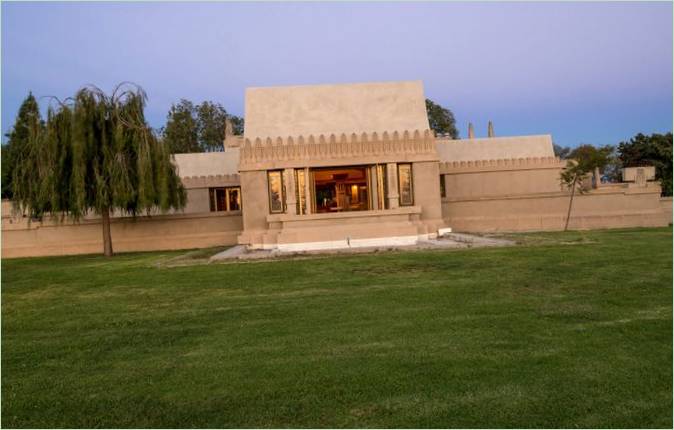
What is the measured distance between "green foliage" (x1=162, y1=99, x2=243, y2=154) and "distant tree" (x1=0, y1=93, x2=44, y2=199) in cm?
1516

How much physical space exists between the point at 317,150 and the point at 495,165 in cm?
1417

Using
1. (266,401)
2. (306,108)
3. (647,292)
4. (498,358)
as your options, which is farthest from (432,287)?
(306,108)

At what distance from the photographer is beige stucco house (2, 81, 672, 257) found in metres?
22.4

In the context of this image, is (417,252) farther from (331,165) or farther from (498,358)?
(498,358)

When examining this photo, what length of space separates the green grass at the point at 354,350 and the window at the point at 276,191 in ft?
34.7

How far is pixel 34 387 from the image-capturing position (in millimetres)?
6242

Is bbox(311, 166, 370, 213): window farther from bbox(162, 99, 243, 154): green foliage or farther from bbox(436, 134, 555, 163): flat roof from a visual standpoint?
bbox(162, 99, 243, 154): green foliage

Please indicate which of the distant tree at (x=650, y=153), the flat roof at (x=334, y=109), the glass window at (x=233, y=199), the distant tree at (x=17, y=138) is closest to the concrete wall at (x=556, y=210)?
the flat roof at (x=334, y=109)

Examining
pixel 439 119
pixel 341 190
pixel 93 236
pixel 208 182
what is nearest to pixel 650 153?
pixel 439 119

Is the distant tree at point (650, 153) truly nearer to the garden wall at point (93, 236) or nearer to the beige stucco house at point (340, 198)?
the beige stucco house at point (340, 198)

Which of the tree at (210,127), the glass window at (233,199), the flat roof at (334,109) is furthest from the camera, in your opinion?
the tree at (210,127)

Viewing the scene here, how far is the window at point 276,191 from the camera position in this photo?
24234mm

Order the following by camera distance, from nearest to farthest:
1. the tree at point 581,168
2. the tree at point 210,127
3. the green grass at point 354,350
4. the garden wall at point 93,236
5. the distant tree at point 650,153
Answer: the green grass at point 354,350 → the garden wall at point 93,236 → the tree at point 581,168 → the distant tree at point 650,153 → the tree at point 210,127

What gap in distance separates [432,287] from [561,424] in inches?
264
